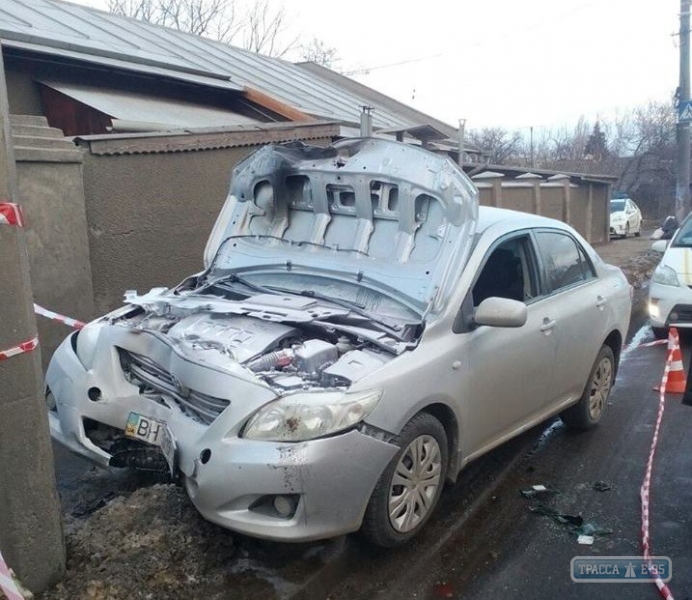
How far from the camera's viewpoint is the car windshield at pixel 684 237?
8.60 meters

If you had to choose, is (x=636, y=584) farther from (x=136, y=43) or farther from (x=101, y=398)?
(x=136, y=43)

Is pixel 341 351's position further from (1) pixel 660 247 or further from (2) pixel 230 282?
(1) pixel 660 247

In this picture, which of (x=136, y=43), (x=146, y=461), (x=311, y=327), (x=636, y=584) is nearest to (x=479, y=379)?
(x=311, y=327)

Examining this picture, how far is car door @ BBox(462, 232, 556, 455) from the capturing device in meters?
4.03

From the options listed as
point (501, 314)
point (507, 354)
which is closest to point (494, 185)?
point (507, 354)

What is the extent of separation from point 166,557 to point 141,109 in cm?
695

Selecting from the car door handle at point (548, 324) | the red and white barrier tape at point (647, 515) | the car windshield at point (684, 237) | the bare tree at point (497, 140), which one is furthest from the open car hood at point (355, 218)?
the bare tree at point (497, 140)

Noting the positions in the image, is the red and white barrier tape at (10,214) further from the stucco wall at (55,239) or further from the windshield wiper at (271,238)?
the stucco wall at (55,239)

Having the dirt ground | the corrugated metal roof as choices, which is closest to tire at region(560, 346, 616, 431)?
the dirt ground

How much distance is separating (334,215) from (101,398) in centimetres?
191

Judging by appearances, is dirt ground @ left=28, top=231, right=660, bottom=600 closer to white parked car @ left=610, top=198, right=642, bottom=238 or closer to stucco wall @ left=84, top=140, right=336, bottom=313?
stucco wall @ left=84, top=140, right=336, bottom=313

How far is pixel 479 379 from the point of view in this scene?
158 inches

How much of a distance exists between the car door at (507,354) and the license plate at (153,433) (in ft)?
5.21

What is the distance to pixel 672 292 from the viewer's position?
26.1 ft
